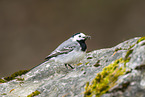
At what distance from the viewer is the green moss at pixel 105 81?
3.27 metres

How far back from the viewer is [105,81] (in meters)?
3.40

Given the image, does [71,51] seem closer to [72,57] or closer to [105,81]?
[72,57]

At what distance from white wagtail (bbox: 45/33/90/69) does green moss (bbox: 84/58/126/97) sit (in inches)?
127

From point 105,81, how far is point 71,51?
3796 millimetres

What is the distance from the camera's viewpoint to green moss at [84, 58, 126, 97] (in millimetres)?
3268

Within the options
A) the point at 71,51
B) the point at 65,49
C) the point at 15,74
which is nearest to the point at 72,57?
the point at 71,51

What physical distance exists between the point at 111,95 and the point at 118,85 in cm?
19

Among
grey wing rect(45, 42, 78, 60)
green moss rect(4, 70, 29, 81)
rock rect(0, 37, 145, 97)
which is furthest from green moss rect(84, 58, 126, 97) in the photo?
green moss rect(4, 70, 29, 81)

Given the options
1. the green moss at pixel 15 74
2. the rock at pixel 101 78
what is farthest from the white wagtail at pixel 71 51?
the green moss at pixel 15 74

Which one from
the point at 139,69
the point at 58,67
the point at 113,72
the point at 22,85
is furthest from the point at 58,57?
the point at 139,69

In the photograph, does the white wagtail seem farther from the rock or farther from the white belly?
the rock

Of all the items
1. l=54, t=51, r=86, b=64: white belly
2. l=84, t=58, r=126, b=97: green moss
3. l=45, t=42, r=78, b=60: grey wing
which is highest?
l=45, t=42, r=78, b=60: grey wing

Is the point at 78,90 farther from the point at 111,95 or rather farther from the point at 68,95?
the point at 111,95

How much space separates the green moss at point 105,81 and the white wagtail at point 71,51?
127 inches
